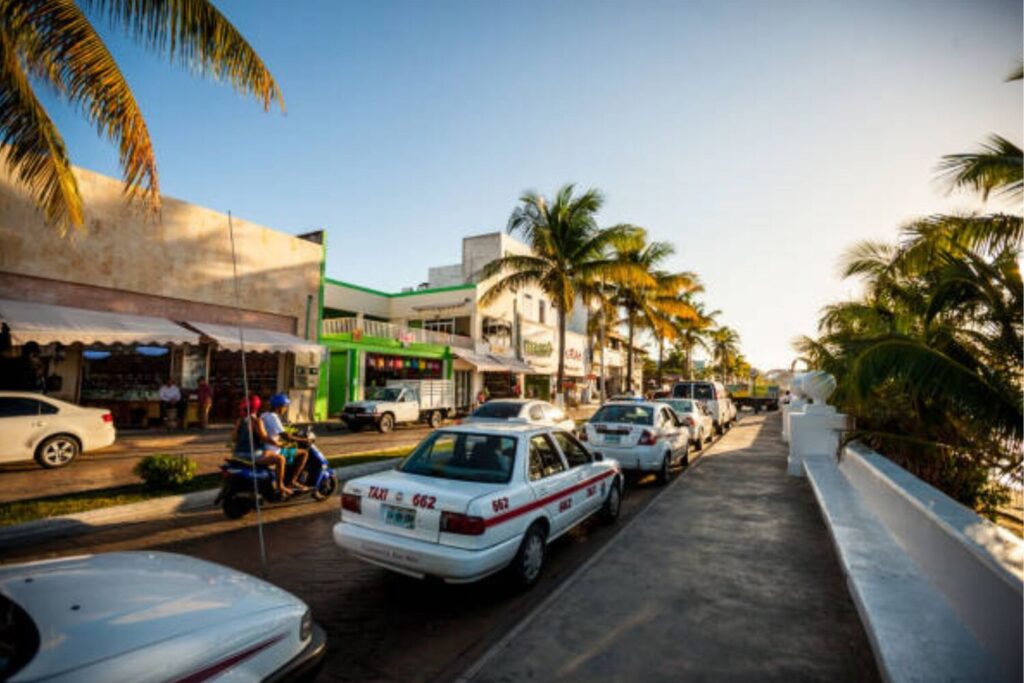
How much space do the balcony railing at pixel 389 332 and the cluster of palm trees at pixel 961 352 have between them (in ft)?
64.4

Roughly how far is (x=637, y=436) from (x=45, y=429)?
11.5 m

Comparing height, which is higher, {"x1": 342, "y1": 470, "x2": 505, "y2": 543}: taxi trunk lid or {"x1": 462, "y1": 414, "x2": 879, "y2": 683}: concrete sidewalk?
{"x1": 342, "y1": 470, "x2": 505, "y2": 543}: taxi trunk lid

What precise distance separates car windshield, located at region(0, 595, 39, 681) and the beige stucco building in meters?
11.9

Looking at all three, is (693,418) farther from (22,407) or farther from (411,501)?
(22,407)

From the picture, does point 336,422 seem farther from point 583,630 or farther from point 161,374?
point 583,630

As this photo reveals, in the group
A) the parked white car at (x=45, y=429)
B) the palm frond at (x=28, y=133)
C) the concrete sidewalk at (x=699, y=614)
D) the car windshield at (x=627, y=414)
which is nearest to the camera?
the concrete sidewalk at (x=699, y=614)

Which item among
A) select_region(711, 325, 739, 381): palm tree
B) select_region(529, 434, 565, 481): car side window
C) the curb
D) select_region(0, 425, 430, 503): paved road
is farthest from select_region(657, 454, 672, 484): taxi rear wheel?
select_region(711, 325, 739, 381): palm tree

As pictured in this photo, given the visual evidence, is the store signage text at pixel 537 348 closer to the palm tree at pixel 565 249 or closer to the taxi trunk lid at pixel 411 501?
the palm tree at pixel 565 249

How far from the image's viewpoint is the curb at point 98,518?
5.87m

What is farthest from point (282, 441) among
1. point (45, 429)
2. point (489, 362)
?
point (489, 362)

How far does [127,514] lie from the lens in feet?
22.8

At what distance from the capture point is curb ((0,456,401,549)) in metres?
5.87

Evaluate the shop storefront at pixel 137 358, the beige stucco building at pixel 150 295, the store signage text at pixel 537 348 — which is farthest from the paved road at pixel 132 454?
the store signage text at pixel 537 348

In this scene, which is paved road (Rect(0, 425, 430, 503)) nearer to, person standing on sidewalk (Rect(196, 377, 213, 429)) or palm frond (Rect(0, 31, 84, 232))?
person standing on sidewalk (Rect(196, 377, 213, 429))
